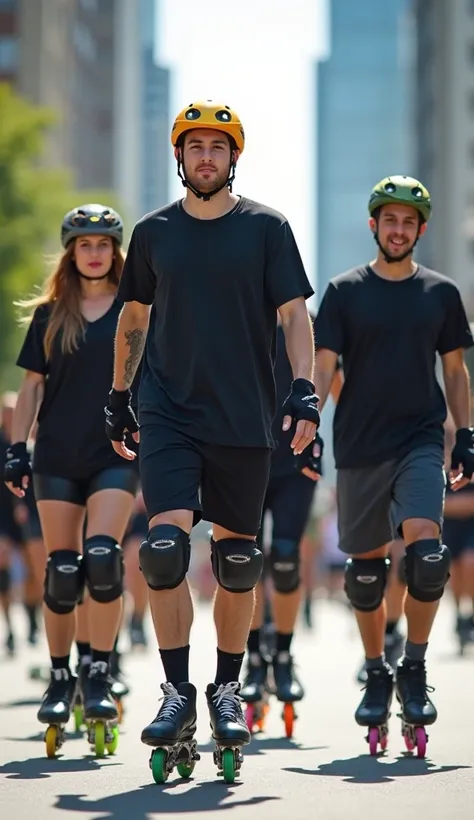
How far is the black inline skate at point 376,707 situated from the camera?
731 centimetres

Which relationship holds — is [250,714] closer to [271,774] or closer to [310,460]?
[310,460]

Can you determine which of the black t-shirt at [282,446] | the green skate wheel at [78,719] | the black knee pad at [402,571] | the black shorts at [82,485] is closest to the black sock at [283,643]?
the black knee pad at [402,571]

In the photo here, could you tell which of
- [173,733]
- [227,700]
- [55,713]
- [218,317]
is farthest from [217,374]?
[55,713]

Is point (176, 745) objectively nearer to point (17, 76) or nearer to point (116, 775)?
point (116, 775)

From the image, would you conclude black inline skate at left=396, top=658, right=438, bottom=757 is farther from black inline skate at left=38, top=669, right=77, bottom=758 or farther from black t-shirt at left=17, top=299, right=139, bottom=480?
black t-shirt at left=17, top=299, right=139, bottom=480

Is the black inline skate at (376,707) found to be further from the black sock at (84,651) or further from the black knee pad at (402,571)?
the black sock at (84,651)

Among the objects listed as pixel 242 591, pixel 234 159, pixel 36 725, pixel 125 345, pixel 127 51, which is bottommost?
pixel 36 725

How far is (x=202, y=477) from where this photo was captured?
21.1ft

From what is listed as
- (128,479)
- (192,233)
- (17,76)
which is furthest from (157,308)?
(17,76)

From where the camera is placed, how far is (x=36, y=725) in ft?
29.0

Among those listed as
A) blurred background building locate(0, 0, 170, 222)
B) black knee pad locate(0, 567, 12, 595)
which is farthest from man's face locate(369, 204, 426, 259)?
blurred background building locate(0, 0, 170, 222)

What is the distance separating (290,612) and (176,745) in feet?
9.93

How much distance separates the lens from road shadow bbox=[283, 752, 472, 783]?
6.41 meters

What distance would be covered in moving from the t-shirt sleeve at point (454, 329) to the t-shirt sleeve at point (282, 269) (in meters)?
1.47
